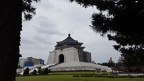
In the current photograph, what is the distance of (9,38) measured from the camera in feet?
11.1

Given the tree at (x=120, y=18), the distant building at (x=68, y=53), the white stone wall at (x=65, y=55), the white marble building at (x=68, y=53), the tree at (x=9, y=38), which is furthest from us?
the distant building at (x=68, y=53)

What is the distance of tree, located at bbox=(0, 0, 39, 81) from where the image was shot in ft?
10.8

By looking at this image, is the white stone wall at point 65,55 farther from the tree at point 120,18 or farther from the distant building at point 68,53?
the tree at point 120,18

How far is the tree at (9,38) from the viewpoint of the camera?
329 cm

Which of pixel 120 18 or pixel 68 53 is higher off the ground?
pixel 68 53

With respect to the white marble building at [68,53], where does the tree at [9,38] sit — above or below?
below

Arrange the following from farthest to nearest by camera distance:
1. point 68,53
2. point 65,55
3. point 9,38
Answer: point 65,55, point 68,53, point 9,38

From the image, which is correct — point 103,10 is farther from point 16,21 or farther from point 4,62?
point 4,62

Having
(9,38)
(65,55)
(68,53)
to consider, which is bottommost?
(9,38)

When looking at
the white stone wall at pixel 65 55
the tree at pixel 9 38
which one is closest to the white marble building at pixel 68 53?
the white stone wall at pixel 65 55

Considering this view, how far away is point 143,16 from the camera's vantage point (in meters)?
5.07

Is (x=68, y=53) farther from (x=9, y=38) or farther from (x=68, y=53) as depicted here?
(x=9, y=38)

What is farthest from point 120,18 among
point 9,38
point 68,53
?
point 68,53

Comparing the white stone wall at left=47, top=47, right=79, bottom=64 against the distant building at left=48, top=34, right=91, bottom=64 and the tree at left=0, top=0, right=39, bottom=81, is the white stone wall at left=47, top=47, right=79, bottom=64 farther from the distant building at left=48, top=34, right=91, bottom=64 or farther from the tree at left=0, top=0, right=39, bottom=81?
the tree at left=0, top=0, right=39, bottom=81
